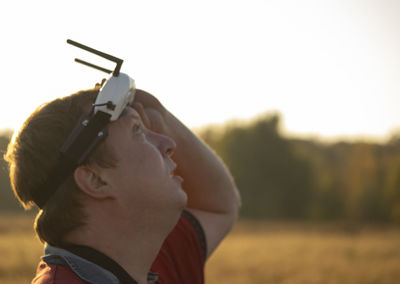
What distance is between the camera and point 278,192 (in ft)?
183

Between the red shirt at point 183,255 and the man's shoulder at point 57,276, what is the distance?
68cm

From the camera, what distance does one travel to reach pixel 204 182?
3396 mm

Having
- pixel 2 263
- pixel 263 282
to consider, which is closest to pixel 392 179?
pixel 263 282

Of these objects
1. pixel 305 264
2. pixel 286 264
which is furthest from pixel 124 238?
pixel 305 264

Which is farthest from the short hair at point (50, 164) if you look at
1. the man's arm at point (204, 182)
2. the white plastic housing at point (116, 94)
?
the man's arm at point (204, 182)

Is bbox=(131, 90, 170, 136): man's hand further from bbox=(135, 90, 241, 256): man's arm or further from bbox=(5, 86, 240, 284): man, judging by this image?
bbox=(5, 86, 240, 284): man

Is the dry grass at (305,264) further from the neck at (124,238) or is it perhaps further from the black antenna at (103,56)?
the black antenna at (103,56)

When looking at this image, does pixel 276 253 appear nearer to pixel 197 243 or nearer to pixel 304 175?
pixel 197 243

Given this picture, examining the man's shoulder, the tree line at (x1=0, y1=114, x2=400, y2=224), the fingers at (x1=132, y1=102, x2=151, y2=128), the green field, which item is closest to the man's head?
the man's shoulder

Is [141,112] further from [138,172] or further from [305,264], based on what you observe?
[305,264]

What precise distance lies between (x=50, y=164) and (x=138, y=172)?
415 mm

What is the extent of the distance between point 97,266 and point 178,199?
0.52 meters

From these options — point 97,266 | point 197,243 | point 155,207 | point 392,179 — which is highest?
point 155,207

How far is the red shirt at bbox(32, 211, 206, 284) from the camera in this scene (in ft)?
9.17
